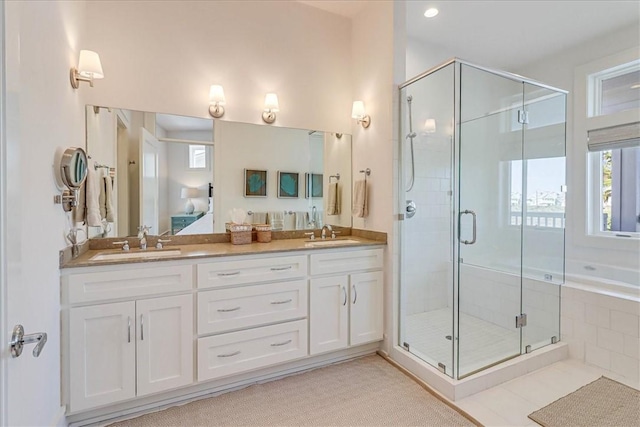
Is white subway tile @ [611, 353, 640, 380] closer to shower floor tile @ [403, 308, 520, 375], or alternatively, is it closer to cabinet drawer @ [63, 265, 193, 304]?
shower floor tile @ [403, 308, 520, 375]

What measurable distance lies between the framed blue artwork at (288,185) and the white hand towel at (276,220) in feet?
0.52

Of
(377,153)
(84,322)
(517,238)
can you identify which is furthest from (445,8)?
(84,322)

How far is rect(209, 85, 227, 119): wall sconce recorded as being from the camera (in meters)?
2.47

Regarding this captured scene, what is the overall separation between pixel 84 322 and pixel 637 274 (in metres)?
4.26

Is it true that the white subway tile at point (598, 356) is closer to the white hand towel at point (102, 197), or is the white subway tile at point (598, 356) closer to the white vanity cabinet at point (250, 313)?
the white vanity cabinet at point (250, 313)

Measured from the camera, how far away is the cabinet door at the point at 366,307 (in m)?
2.49

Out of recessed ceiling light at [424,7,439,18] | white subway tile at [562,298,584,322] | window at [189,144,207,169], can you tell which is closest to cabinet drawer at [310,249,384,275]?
window at [189,144,207,169]

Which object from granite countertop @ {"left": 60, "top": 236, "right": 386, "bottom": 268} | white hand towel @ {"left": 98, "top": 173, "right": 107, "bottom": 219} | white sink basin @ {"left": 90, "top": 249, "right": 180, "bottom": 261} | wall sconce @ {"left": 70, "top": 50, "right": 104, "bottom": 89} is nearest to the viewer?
granite countertop @ {"left": 60, "top": 236, "right": 386, "bottom": 268}

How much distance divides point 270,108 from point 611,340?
318cm

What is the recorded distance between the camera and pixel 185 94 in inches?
96.4

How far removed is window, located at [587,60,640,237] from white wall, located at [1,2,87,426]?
4.26 m

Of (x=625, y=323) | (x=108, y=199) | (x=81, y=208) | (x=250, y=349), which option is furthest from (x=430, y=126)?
(x=81, y=208)

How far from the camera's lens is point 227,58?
2.59 m

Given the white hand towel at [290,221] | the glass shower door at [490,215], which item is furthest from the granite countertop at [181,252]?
the glass shower door at [490,215]
